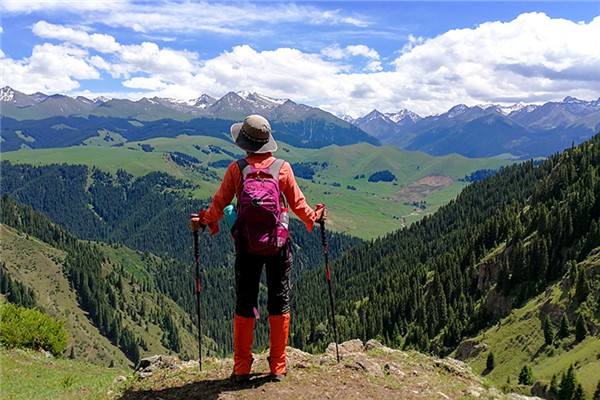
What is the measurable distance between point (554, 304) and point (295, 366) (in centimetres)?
9656

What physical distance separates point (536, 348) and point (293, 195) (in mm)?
90622

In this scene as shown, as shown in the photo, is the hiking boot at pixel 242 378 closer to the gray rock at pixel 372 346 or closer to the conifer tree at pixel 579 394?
the gray rock at pixel 372 346

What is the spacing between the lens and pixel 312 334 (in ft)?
511

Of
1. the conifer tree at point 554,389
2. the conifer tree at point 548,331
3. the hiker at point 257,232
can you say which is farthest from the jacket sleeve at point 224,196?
the conifer tree at point 548,331

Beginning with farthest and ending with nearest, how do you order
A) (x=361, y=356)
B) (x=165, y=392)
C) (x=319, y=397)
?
(x=361, y=356), (x=165, y=392), (x=319, y=397)

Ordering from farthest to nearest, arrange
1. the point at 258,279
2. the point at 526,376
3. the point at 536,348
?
the point at 536,348, the point at 526,376, the point at 258,279

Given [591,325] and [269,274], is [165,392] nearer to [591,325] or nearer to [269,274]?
[269,274]

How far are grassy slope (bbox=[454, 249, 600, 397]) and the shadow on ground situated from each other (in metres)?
61.3

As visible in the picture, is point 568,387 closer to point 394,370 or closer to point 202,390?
point 394,370

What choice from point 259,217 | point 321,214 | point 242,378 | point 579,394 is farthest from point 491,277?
point 259,217

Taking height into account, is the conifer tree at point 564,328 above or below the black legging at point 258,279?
below

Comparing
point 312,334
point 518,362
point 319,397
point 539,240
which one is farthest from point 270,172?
point 312,334

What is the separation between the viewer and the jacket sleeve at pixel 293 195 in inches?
525

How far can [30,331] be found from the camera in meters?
30.0
